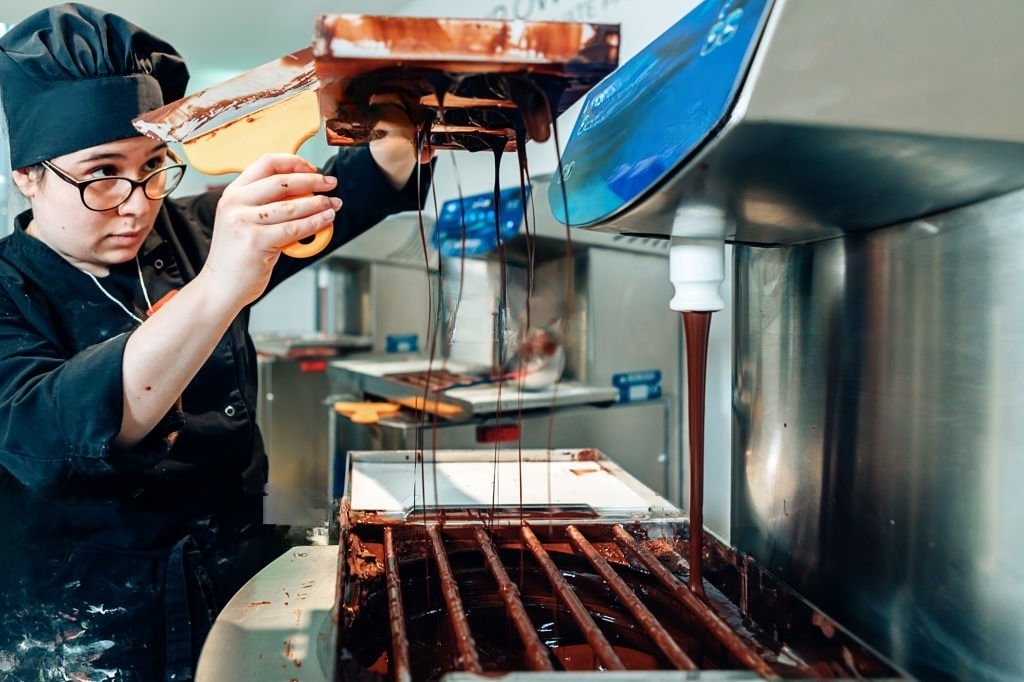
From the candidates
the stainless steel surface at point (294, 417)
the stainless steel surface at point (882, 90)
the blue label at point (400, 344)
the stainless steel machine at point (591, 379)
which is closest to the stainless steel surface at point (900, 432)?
the stainless steel surface at point (882, 90)

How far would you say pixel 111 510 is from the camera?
122 cm

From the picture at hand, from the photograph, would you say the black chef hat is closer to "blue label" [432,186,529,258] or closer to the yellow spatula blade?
the yellow spatula blade

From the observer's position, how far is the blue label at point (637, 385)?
234 cm

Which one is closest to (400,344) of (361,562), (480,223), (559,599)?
(480,223)

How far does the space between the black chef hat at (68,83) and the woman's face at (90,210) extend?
0.02m

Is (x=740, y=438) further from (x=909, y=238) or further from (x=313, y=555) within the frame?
(x=313, y=555)

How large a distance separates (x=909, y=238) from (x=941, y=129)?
0.23m

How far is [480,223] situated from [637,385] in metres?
0.82

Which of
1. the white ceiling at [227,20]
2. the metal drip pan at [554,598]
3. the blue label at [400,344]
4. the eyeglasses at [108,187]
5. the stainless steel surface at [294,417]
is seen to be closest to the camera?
the metal drip pan at [554,598]

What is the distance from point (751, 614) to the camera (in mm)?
782

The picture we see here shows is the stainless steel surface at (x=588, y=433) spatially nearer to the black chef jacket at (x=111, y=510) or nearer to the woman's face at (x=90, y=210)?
the black chef jacket at (x=111, y=510)

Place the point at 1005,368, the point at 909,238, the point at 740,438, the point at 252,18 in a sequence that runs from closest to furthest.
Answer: the point at 1005,368 → the point at 909,238 → the point at 740,438 → the point at 252,18

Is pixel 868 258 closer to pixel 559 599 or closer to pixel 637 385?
pixel 559 599

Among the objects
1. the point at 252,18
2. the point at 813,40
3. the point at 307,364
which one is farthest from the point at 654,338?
the point at 252,18
